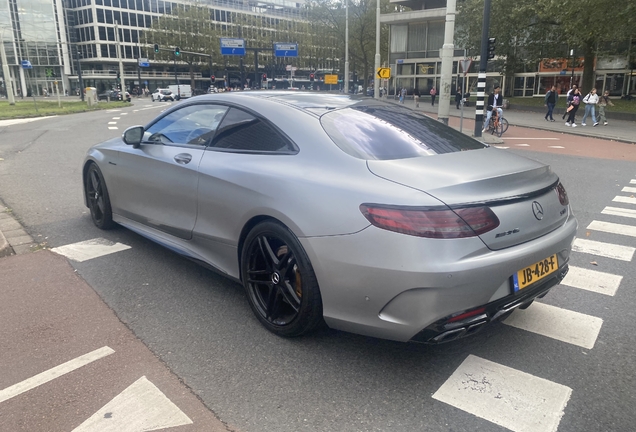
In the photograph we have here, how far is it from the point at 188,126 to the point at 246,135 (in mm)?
902

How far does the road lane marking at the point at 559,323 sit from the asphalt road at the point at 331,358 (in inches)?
2.3

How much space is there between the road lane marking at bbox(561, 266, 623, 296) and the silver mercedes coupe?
1245mm

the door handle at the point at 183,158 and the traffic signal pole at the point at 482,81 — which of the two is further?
the traffic signal pole at the point at 482,81

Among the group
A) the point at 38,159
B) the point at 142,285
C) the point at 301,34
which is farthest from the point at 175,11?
the point at 142,285

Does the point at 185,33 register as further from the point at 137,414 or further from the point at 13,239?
the point at 137,414

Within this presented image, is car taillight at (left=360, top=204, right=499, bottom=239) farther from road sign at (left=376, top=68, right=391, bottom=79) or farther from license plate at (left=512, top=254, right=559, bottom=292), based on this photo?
road sign at (left=376, top=68, right=391, bottom=79)

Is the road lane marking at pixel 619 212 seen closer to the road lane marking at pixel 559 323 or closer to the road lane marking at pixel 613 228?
the road lane marking at pixel 613 228

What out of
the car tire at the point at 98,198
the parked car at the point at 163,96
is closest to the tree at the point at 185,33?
the parked car at the point at 163,96

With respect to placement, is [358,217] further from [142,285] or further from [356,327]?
[142,285]

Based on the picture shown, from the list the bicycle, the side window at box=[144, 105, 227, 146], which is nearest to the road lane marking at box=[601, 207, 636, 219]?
the side window at box=[144, 105, 227, 146]

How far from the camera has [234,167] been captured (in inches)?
143

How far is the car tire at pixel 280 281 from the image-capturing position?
10.0ft

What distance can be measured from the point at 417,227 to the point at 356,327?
2.29 ft

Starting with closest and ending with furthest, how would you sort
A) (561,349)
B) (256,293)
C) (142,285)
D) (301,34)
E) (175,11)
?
(561,349) < (256,293) < (142,285) < (175,11) < (301,34)
